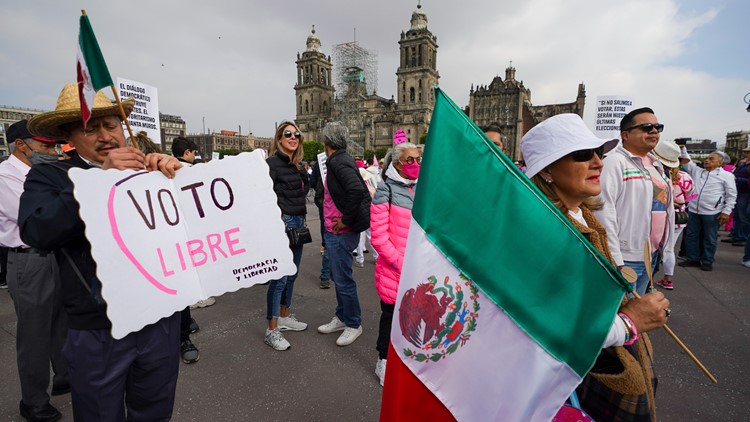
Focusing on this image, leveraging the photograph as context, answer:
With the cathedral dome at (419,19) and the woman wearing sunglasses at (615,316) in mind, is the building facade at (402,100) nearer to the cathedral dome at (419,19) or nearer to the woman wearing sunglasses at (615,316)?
the cathedral dome at (419,19)

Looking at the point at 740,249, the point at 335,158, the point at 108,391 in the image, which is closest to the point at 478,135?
the point at 108,391

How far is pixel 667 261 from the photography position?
202 inches

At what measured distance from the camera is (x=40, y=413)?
271cm

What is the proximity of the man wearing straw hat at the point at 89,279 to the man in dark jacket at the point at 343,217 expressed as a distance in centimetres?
196

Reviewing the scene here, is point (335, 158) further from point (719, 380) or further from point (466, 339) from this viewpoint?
point (719, 380)

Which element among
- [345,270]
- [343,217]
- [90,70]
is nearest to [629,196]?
[343,217]

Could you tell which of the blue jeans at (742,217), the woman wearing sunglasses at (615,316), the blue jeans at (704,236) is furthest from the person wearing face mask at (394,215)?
the blue jeans at (742,217)

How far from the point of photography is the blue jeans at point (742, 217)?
28.1ft

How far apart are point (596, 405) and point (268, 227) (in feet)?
6.02

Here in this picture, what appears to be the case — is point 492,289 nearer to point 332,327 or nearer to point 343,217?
point 343,217

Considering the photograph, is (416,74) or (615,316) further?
(416,74)

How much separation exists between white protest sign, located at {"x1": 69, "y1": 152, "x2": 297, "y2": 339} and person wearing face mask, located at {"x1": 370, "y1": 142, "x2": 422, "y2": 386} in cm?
107

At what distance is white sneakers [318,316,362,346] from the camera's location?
12.8ft

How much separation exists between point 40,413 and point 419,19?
9008 centimetres
